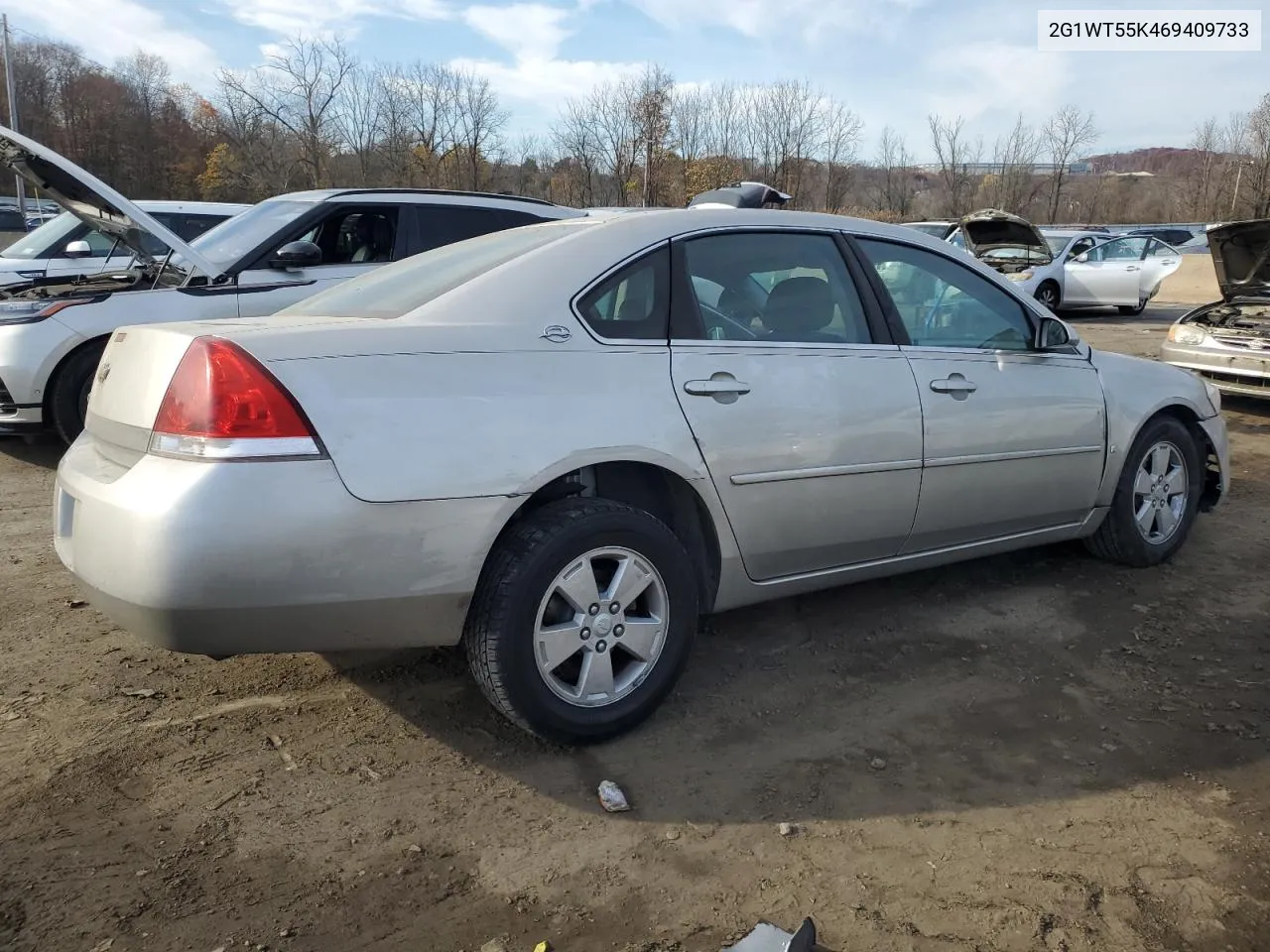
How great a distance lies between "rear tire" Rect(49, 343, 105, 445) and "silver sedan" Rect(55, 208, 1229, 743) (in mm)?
3204

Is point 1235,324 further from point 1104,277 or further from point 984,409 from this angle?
point 1104,277

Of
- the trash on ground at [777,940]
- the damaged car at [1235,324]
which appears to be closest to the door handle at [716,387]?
the trash on ground at [777,940]

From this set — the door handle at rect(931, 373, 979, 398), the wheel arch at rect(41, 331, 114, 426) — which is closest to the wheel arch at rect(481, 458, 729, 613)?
the door handle at rect(931, 373, 979, 398)

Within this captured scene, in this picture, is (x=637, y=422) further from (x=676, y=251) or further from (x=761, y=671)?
(x=761, y=671)

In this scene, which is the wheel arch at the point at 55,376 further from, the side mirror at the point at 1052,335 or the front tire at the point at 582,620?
the side mirror at the point at 1052,335

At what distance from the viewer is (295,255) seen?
6.43m

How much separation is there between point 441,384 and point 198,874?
133cm

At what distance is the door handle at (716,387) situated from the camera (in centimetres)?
302

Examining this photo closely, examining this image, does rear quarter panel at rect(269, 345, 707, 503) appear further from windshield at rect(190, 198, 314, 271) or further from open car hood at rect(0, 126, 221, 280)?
windshield at rect(190, 198, 314, 271)

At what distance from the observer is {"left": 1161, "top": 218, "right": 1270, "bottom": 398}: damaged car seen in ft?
27.1

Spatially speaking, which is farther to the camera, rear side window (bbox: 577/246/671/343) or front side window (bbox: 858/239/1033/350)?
front side window (bbox: 858/239/1033/350)

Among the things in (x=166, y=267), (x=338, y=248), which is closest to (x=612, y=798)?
(x=166, y=267)

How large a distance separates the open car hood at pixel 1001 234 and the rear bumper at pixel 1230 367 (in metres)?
7.85

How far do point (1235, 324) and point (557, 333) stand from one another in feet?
26.7
